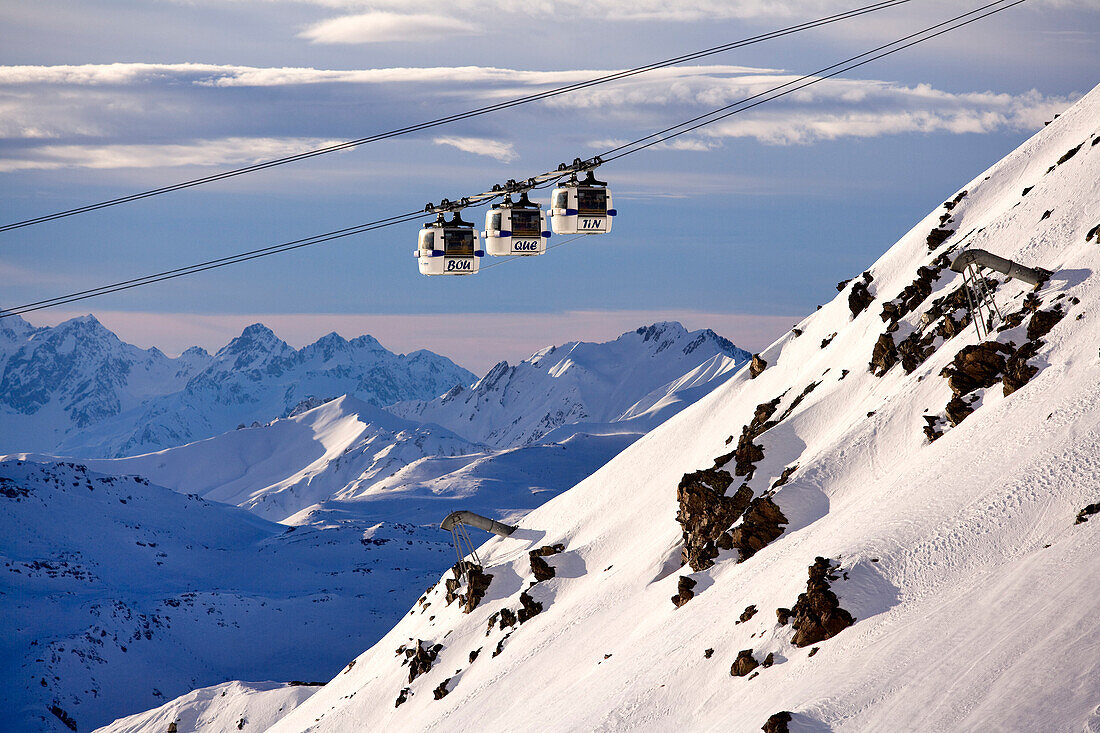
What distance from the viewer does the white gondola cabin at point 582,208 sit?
3275 centimetres

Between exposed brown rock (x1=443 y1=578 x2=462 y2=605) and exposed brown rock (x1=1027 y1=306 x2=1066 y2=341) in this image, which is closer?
exposed brown rock (x1=1027 y1=306 x2=1066 y2=341)

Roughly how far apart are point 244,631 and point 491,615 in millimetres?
68449

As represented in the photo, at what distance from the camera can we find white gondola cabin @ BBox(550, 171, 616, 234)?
32750 mm

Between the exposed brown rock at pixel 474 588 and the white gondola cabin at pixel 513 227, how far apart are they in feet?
102

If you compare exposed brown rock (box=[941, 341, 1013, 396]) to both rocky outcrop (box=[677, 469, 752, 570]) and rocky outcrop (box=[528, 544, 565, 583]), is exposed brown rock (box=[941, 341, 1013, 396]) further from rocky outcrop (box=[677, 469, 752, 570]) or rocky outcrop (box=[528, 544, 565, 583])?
rocky outcrop (box=[528, 544, 565, 583])

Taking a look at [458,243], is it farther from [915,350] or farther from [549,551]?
[549,551]

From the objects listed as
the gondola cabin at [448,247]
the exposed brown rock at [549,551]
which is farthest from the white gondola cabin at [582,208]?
the exposed brown rock at [549,551]

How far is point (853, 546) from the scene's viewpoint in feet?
110

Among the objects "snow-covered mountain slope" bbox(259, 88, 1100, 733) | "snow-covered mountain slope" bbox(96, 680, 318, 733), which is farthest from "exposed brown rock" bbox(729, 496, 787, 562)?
"snow-covered mountain slope" bbox(96, 680, 318, 733)

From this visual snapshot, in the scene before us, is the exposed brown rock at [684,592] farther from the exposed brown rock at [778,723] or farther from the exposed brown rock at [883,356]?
the exposed brown rock at [778,723]

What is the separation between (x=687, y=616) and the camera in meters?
39.9

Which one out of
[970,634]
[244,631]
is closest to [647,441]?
[970,634]

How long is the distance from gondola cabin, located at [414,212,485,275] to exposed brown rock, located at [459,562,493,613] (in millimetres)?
30790

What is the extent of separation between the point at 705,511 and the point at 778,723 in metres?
19.1
